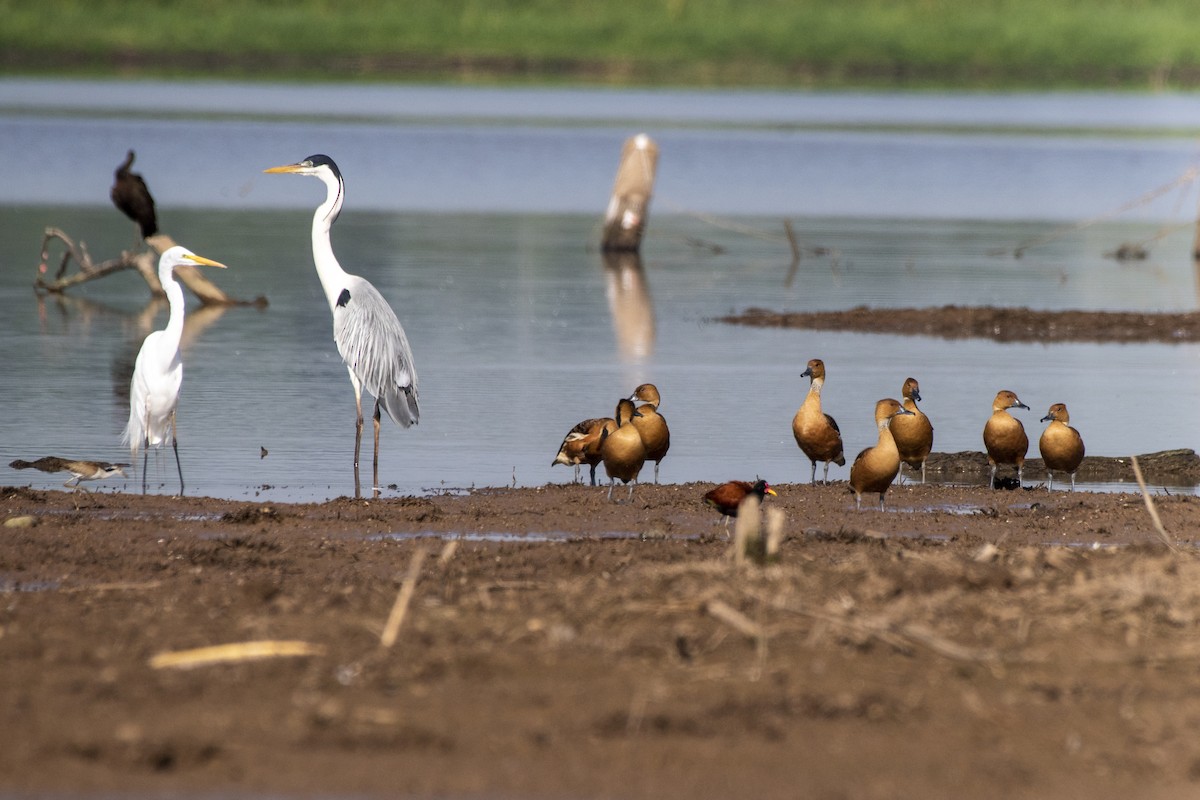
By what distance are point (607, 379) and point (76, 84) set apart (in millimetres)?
66097

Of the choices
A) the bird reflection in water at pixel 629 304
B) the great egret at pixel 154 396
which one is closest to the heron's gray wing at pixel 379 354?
the great egret at pixel 154 396

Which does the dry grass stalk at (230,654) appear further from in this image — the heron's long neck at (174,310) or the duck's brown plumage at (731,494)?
the heron's long neck at (174,310)

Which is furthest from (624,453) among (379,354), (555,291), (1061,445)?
(555,291)

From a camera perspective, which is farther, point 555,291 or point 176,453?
point 555,291

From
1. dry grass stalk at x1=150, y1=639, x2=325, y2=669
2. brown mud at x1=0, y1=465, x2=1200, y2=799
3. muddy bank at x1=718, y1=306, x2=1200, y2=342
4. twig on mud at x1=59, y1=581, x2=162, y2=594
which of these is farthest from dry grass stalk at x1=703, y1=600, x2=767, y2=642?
muddy bank at x1=718, y1=306, x2=1200, y2=342

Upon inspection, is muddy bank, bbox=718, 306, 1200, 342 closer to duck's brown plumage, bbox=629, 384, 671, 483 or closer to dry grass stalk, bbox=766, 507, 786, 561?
duck's brown plumage, bbox=629, 384, 671, 483

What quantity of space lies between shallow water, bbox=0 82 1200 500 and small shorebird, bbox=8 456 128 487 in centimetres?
12

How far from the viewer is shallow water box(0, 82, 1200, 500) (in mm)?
13258

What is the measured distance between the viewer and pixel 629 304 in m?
22.0

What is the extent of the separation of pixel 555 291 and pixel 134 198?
17.4 ft

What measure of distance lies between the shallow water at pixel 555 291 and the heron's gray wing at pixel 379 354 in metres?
0.41

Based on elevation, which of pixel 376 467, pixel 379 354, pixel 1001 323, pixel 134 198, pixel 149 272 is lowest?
pixel 376 467

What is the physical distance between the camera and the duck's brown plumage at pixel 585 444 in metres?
11.3

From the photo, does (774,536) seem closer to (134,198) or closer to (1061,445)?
(1061,445)
